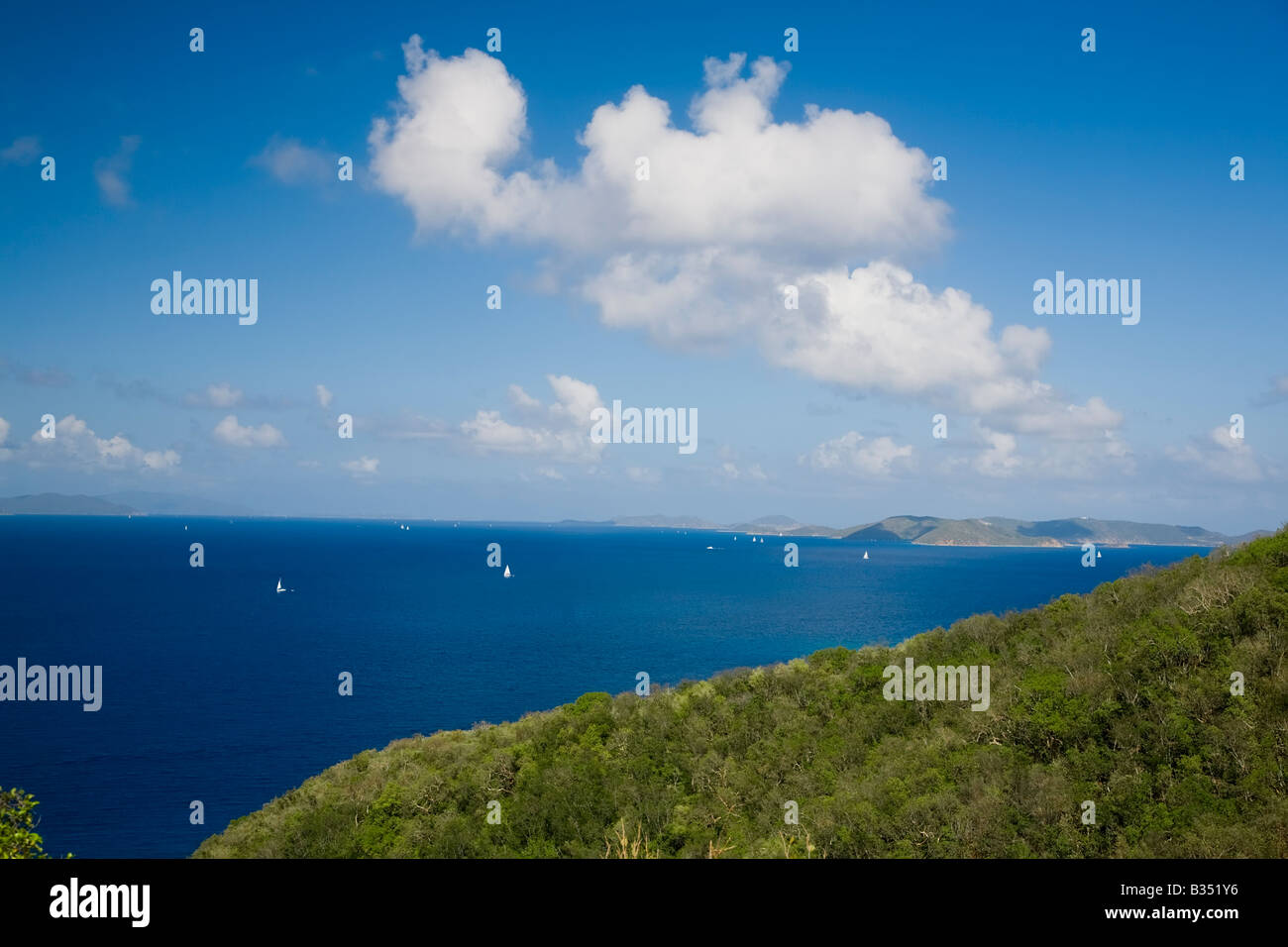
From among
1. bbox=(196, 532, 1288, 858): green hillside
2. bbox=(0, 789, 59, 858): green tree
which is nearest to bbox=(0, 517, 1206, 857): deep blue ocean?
bbox=(196, 532, 1288, 858): green hillside

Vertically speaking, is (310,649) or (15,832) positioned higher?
(15,832)

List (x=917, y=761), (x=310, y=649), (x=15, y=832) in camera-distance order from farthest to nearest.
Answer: (x=310, y=649), (x=917, y=761), (x=15, y=832)

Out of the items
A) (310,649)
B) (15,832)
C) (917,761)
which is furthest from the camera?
(310,649)

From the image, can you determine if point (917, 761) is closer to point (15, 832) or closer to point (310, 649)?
point (15, 832)

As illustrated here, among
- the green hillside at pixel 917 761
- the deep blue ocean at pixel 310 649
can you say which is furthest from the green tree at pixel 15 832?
the deep blue ocean at pixel 310 649

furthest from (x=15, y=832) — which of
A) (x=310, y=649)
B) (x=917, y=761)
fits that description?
(x=310, y=649)

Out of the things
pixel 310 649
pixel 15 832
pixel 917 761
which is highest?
pixel 15 832

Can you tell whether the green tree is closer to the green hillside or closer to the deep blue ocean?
the green hillside

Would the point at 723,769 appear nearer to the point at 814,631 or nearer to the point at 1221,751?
the point at 1221,751
